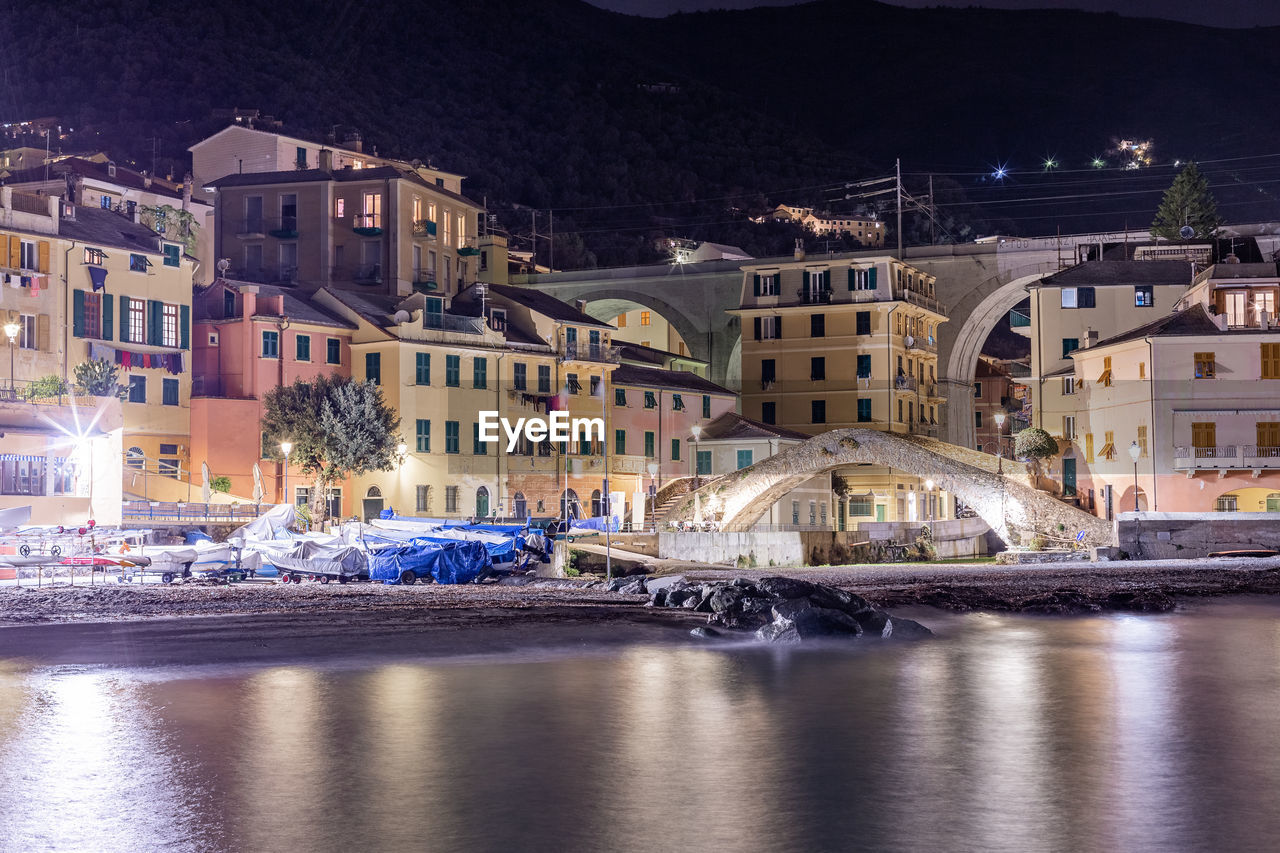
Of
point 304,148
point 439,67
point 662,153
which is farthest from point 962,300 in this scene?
point 439,67

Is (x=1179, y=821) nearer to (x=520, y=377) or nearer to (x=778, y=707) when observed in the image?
(x=778, y=707)

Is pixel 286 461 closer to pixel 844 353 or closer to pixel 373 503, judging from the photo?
pixel 373 503

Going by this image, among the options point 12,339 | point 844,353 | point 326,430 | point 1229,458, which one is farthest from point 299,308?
point 1229,458

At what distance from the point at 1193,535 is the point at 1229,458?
5.71 metres

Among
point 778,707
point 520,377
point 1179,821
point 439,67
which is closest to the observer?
point 1179,821

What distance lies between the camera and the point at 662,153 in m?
157

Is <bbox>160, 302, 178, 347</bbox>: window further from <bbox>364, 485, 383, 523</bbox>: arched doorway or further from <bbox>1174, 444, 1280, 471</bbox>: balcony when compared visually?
<bbox>1174, 444, 1280, 471</bbox>: balcony

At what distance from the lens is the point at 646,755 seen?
51.4 feet

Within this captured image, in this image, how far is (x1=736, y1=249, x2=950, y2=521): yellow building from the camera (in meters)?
71.8

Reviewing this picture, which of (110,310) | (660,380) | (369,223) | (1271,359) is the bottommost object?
(1271,359)

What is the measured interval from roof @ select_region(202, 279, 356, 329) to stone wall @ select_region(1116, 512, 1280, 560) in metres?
31.3

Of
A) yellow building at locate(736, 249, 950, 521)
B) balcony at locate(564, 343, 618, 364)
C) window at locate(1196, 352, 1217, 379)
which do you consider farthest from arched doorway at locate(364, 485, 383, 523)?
window at locate(1196, 352, 1217, 379)

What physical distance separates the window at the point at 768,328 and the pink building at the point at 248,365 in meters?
24.5

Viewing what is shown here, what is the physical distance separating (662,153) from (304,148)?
78667 mm
